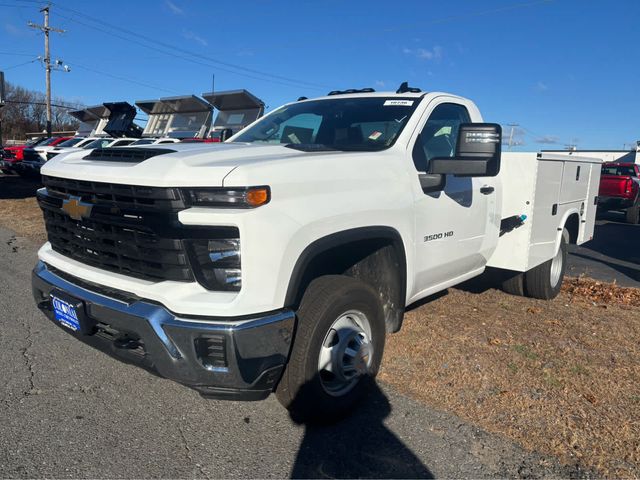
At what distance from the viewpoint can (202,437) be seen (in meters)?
2.92

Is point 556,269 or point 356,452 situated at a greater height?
point 556,269

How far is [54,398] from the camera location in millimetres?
3277

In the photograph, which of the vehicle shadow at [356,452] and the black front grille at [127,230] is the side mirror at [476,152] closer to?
the vehicle shadow at [356,452]

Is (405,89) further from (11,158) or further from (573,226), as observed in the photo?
(11,158)

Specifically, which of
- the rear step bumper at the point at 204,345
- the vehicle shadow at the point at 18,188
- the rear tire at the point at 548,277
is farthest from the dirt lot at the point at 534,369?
the vehicle shadow at the point at 18,188

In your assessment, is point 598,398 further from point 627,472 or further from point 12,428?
point 12,428

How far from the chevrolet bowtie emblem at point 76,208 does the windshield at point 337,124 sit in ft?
4.34

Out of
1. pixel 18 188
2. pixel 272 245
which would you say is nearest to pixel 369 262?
pixel 272 245

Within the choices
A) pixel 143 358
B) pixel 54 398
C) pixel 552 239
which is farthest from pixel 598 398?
pixel 54 398

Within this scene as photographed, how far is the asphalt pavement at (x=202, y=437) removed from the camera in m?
2.64

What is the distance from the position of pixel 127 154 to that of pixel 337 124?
173 centimetres

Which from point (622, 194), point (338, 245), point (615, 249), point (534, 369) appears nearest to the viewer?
point (338, 245)

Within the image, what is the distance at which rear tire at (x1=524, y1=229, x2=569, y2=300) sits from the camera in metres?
5.55

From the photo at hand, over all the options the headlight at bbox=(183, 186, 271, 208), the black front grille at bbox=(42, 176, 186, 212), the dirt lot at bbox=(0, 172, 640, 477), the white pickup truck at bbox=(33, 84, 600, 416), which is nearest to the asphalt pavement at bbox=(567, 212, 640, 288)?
the dirt lot at bbox=(0, 172, 640, 477)
